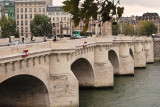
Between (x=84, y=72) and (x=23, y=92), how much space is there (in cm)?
1437

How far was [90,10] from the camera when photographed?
551 centimetres

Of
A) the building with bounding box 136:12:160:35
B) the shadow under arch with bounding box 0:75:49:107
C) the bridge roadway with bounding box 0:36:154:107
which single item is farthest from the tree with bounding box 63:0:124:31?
the building with bounding box 136:12:160:35

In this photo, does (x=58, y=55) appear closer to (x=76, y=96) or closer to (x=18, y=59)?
(x=76, y=96)

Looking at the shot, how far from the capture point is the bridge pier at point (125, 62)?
192ft

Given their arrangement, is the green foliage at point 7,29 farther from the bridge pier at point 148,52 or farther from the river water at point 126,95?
the river water at point 126,95

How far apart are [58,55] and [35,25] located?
59.3 metres

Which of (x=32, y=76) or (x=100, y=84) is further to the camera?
(x=100, y=84)

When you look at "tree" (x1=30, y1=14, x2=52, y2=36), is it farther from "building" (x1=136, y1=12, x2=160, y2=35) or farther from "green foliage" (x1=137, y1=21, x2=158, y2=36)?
"building" (x1=136, y1=12, x2=160, y2=35)

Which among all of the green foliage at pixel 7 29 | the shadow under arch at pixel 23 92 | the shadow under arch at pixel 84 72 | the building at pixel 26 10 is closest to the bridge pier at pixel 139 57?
the green foliage at pixel 7 29

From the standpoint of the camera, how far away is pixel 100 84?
43500 millimetres

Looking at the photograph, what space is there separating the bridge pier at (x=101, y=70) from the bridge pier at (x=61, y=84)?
13.1 meters

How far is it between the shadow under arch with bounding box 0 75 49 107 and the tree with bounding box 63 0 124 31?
865 inches

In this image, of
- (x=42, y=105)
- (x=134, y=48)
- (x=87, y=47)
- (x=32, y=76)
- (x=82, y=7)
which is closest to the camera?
(x=82, y=7)

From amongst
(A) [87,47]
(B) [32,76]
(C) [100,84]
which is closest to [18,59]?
(B) [32,76]
